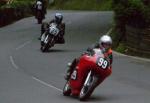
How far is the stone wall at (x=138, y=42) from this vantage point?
25298 mm

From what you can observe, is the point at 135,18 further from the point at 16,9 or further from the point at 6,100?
the point at 16,9

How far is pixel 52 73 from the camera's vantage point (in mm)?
20656

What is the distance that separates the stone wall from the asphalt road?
0.55 meters

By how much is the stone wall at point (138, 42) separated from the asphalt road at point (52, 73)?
1.80 feet

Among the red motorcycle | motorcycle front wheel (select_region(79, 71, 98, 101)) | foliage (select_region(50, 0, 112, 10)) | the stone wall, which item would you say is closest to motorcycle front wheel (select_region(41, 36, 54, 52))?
the stone wall

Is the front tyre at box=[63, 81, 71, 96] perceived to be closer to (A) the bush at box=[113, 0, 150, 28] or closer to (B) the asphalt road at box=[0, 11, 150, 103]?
(B) the asphalt road at box=[0, 11, 150, 103]

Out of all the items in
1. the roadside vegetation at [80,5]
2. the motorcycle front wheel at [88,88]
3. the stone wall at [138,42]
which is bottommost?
the roadside vegetation at [80,5]

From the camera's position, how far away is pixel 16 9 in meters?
48.5

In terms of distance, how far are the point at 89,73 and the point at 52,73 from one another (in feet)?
19.8

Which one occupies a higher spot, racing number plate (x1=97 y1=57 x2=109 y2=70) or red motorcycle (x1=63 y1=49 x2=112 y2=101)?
racing number plate (x1=97 y1=57 x2=109 y2=70)

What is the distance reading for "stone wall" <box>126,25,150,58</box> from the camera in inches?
996

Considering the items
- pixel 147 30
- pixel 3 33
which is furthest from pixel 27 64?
pixel 3 33

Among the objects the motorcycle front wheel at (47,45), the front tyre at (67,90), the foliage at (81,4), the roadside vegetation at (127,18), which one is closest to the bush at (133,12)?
the roadside vegetation at (127,18)

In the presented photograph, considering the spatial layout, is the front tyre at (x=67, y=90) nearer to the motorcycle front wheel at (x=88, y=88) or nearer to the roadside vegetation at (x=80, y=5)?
the motorcycle front wheel at (x=88, y=88)
